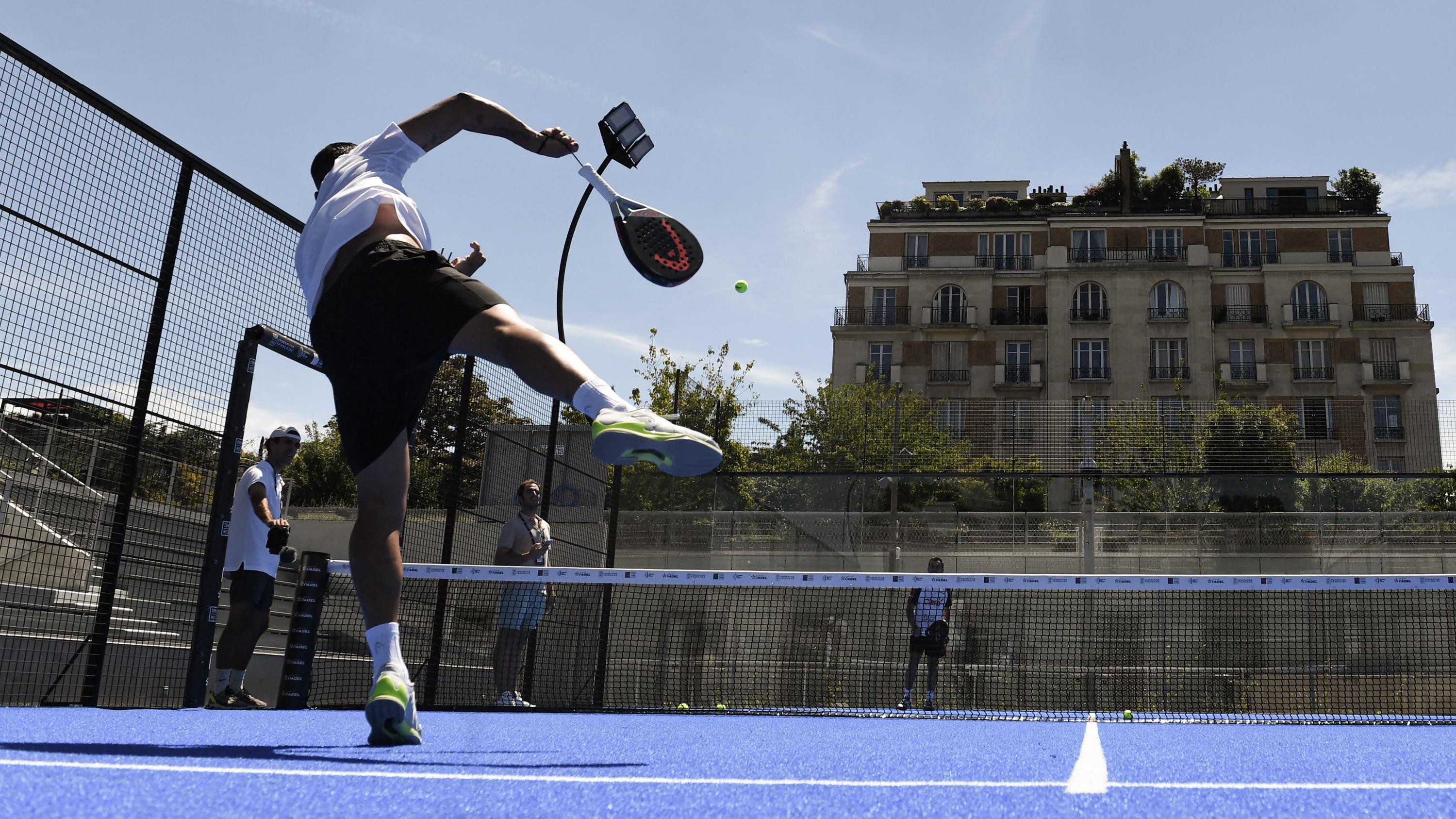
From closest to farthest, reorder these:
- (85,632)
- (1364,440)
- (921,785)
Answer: (921,785) < (85,632) < (1364,440)

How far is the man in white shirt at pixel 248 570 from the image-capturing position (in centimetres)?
578

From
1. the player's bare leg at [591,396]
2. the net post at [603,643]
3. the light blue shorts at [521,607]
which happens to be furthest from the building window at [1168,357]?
the player's bare leg at [591,396]

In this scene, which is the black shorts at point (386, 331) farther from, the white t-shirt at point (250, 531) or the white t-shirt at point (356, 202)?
the white t-shirt at point (250, 531)

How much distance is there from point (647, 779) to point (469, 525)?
22.0ft

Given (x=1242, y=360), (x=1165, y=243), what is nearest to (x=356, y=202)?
(x=1242, y=360)

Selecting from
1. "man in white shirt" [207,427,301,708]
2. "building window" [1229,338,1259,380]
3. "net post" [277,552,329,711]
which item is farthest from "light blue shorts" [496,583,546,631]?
"building window" [1229,338,1259,380]

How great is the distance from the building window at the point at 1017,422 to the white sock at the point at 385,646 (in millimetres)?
15695

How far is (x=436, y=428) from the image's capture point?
8.84 meters

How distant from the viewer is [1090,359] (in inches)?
1906

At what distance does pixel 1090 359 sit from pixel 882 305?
9466 millimetres

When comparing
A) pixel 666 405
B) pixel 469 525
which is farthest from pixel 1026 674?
pixel 666 405

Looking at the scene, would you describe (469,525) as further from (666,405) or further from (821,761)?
(666,405)

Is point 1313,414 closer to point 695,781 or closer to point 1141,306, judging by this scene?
point 1141,306

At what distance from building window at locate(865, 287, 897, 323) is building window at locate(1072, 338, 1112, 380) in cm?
811
